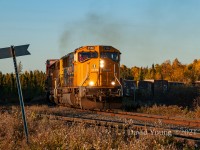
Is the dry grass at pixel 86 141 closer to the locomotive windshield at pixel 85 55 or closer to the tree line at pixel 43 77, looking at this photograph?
the locomotive windshield at pixel 85 55

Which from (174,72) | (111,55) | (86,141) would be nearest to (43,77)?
(174,72)

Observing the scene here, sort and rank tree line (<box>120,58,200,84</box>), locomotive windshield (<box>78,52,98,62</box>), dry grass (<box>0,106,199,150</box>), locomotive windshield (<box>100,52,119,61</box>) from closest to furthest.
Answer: dry grass (<box>0,106,199,150</box>) → locomotive windshield (<box>78,52,98,62</box>) → locomotive windshield (<box>100,52,119,61</box>) → tree line (<box>120,58,200,84</box>)

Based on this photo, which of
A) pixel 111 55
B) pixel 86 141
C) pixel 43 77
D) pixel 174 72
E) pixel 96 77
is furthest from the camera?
pixel 174 72

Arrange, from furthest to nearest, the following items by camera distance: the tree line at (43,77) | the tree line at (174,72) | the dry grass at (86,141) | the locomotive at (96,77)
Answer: the tree line at (174,72) → the tree line at (43,77) → the locomotive at (96,77) → the dry grass at (86,141)

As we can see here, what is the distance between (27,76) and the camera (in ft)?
316

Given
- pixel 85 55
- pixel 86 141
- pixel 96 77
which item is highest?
pixel 85 55

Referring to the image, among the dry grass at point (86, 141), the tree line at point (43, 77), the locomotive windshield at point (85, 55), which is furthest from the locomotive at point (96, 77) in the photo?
the tree line at point (43, 77)

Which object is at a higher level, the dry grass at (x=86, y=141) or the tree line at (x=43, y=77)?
the tree line at (x=43, y=77)

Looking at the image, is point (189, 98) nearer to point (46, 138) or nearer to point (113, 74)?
point (113, 74)

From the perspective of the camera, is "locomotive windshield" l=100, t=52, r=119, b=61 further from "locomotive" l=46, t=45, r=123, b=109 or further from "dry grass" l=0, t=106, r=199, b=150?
"dry grass" l=0, t=106, r=199, b=150

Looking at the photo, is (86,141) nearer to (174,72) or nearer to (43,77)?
(43,77)

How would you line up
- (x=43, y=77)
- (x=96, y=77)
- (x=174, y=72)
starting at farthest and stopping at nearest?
(x=174, y=72) < (x=43, y=77) < (x=96, y=77)

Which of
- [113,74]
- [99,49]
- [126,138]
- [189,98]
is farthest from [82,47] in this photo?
[189,98]

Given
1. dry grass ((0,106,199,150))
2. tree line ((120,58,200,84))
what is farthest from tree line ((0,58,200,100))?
dry grass ((0,106,199,150))
